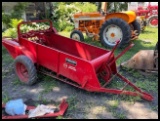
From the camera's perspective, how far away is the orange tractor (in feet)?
23.9

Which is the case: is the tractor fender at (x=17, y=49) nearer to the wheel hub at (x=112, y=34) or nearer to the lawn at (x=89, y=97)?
the lawn at (x=89, y=97)

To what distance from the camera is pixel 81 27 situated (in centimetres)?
869

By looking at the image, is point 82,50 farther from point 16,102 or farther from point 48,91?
point 16,102

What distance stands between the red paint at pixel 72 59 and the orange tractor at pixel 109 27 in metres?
2.12

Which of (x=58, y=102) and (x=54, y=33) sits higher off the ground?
(x=54, y=33)

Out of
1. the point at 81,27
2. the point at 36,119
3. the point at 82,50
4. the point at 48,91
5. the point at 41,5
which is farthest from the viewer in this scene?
the point at 41,5

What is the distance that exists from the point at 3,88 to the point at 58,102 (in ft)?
4.35

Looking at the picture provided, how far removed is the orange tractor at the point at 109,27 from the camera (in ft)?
23.9

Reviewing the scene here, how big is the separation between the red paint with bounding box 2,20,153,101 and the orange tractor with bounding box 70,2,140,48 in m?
2.12

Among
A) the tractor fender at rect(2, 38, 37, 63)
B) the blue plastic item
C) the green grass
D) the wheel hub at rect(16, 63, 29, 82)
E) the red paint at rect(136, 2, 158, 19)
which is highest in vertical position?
the red paint at rect(136, 2, 158, 19)

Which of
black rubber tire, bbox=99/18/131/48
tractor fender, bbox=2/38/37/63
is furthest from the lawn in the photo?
black rubber tire, bbox=99/18/131/48

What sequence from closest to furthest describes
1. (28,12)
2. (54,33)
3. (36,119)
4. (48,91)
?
(36,119) < (48,91) < (54,33) < (28,12)

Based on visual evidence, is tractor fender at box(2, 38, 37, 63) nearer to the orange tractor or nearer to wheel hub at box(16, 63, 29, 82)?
wheel hub at box(16, 63, 29, 82)

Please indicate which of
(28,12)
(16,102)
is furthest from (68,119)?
(28,12)
